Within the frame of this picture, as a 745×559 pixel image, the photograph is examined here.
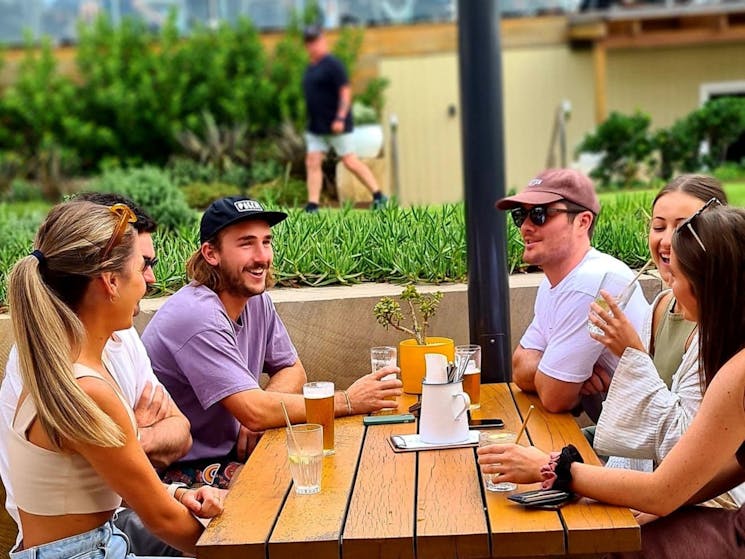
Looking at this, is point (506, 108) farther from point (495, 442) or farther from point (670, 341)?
point (495, 442)

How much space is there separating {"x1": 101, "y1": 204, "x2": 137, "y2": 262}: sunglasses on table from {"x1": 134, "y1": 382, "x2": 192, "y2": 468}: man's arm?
835 millimetres

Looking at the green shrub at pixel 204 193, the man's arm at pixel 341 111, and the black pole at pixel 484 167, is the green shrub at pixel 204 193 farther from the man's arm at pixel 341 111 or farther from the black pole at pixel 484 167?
the black pole at pixel 484 167

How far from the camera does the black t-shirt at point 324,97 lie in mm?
9539

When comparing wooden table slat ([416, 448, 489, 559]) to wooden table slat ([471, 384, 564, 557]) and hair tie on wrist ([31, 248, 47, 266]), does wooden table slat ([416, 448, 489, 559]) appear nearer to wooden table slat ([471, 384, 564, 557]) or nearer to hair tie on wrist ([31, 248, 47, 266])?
wooden table slat ([471, 384, 564, 557])

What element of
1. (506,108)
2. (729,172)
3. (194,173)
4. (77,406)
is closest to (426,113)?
(506,108)

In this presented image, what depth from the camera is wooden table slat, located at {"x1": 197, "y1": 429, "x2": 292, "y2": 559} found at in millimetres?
2527

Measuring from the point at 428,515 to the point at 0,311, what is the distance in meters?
2.76

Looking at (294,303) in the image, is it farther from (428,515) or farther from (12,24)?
(12,24)

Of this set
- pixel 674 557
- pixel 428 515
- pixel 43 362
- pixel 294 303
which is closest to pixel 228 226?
pixel 294 303

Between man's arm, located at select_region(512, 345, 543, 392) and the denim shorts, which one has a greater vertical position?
man's arm, located at select_region(512, 345, 543, 392)

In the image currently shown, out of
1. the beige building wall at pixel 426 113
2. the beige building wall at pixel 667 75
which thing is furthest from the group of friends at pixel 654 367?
the beige building wall at pixel 667 75

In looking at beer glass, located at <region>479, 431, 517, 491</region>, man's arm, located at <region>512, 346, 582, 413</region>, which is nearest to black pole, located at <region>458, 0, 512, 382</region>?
man's arm, located at <region>512, 346, 582, 413</region>

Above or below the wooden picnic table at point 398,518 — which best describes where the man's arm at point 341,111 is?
above

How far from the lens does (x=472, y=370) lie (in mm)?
3568
